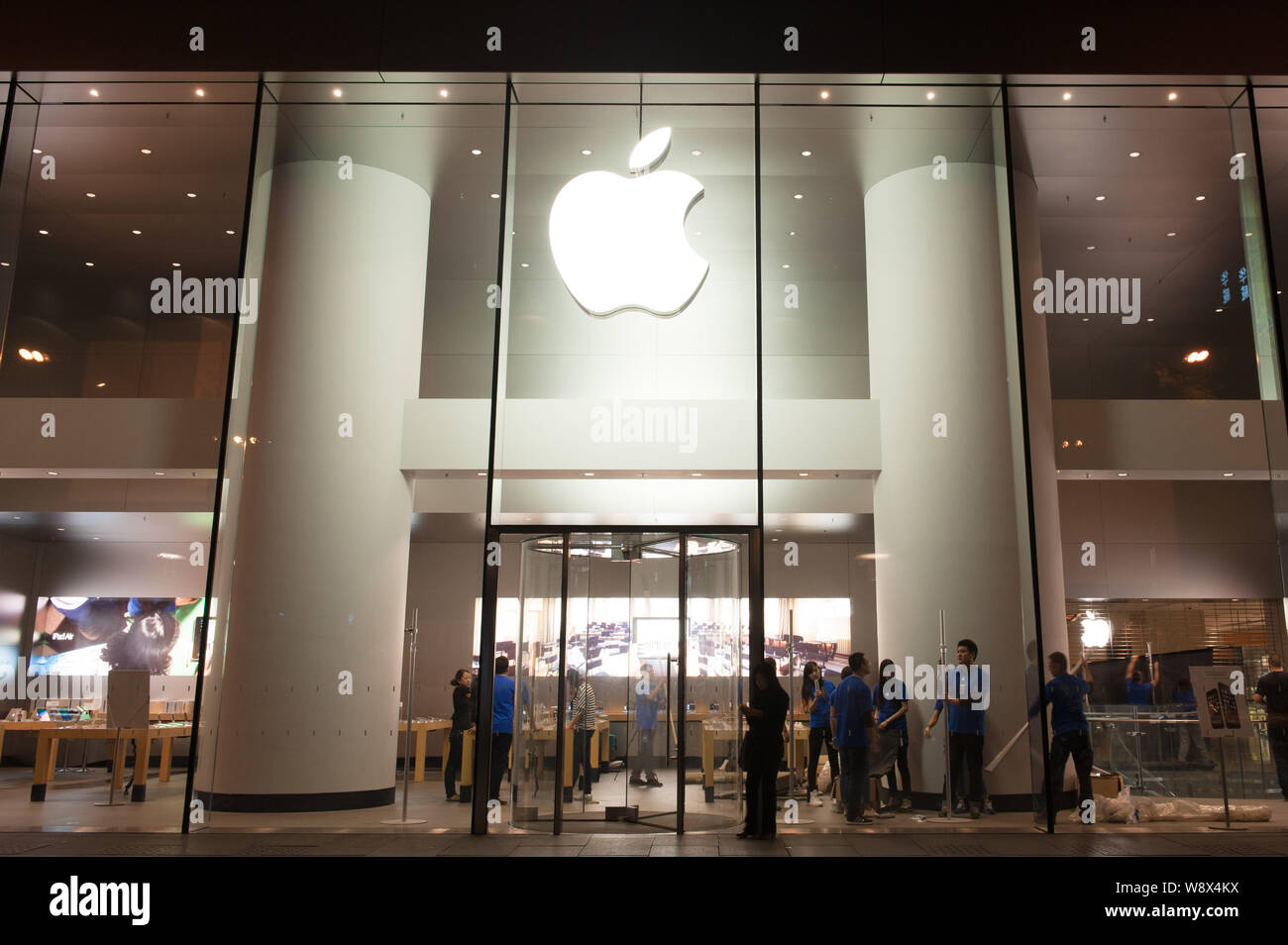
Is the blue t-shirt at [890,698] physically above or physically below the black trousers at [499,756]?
above

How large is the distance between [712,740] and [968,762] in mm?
1924

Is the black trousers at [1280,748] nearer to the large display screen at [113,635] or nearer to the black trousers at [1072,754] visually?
the black trousers at [1072,754]

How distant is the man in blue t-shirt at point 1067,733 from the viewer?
7.07 metres

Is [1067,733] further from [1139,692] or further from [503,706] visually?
[503,706]

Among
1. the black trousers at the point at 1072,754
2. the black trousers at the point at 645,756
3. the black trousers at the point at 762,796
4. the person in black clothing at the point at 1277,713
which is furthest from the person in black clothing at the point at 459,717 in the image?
the person in black clothing at the point at 1277,713

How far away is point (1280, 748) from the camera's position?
26.3 feet

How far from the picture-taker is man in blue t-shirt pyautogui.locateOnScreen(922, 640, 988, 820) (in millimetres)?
7172

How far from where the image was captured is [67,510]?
31.2 feet

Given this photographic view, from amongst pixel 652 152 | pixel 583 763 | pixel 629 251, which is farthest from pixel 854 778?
pixel 652 152

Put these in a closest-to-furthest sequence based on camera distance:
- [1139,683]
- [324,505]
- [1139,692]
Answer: [324,505] < [1139,692] < [1139,683]

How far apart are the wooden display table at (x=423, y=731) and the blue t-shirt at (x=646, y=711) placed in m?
2.24

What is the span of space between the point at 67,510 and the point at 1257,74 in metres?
10.9

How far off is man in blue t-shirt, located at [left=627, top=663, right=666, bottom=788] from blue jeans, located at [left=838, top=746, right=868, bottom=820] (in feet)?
4.67
